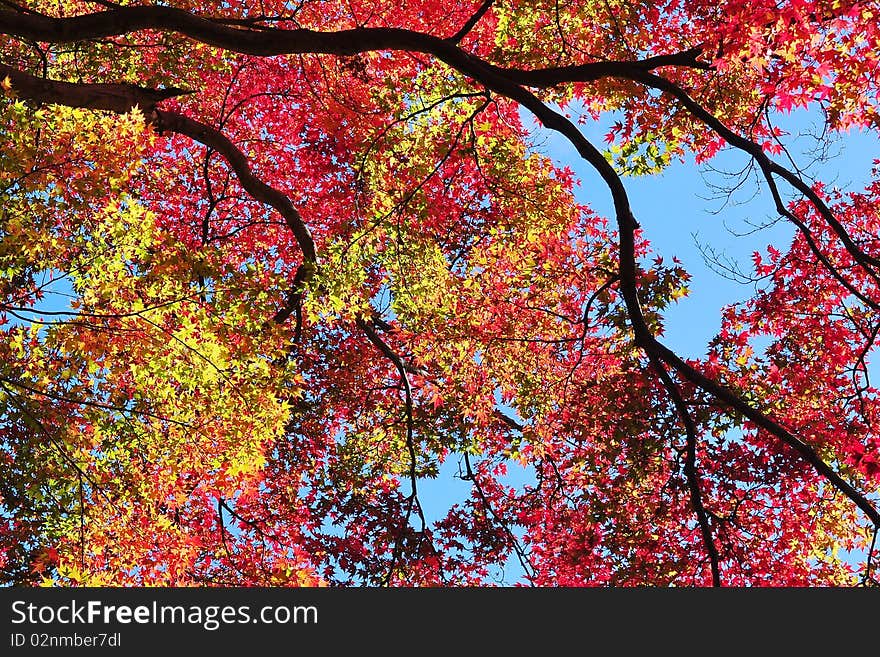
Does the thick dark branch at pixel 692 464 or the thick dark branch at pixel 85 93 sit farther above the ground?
the thick dark branch at pixel 85 93

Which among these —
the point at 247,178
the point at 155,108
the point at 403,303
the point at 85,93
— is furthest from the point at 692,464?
the point at 85,93

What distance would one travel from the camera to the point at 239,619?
17.0 ft

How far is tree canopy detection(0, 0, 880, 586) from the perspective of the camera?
6086 mm

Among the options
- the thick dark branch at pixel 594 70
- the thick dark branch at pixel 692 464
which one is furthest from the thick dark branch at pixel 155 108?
the thick dark branch at pixel 692 464

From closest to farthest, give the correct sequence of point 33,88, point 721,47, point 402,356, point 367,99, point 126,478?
1. point 126,478
2. point 721,47
3. point 33,88
4. point 367,99
5. point 402,356

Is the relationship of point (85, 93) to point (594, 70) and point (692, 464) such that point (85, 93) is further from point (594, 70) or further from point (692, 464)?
point (692, 464)

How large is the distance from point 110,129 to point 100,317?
4.54ft

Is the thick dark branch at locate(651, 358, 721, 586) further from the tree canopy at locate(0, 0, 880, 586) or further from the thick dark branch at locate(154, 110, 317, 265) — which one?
the thick dark branch at locate(154, 110, 317, 265)

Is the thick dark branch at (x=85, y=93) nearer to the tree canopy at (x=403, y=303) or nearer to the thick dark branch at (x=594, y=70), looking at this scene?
the tree canopy at (x=403, y=303)

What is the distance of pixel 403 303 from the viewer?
905 cm

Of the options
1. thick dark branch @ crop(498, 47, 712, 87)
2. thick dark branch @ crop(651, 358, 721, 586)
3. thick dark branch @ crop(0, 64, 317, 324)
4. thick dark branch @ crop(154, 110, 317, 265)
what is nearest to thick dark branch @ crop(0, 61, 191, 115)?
thick dark branch @ crop(0, 64, 317, 324)

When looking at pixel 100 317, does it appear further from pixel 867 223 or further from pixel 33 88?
pixel 867 223

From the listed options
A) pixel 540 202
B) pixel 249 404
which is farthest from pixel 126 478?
pixel 540 202

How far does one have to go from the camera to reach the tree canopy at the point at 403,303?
240 inches
